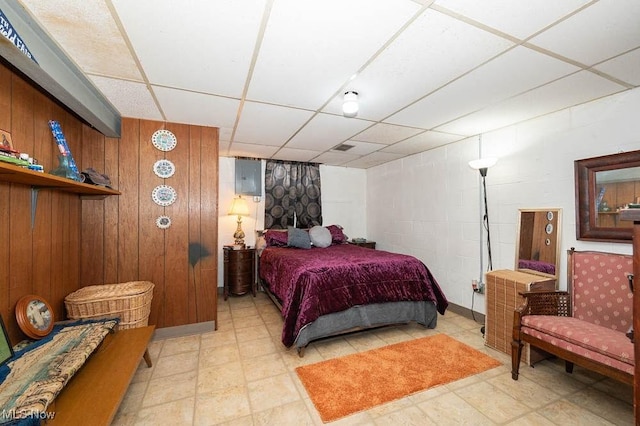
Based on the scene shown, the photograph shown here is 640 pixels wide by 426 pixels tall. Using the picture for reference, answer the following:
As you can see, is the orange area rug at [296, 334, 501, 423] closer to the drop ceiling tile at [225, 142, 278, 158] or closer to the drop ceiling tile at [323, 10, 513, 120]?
the drop ceiling tile at [323, 10, 513, 120]

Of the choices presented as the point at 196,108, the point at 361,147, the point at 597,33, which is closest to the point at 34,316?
the point at 196,108

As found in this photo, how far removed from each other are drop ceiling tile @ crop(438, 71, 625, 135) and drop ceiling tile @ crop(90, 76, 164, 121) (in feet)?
9.78


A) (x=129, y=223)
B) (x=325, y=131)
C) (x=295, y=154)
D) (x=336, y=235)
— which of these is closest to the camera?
(x=129, y=223)

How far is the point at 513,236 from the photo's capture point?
9.75ft

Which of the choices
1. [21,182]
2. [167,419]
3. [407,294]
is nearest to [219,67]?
[21,182]

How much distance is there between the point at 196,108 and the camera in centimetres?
253

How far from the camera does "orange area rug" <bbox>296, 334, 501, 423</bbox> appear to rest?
1901mm

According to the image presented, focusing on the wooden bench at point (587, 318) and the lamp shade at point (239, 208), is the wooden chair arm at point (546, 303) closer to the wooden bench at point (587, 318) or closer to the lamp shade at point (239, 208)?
the wooden bench at point (587, 318)

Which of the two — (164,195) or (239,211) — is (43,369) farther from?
(239,211)

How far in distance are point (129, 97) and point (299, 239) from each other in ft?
8.66

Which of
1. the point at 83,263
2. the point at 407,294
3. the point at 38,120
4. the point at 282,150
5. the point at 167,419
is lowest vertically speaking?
the point at 167,419

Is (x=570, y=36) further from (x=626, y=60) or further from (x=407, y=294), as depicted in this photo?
(x=407, y=294)

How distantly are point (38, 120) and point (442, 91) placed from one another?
3019 millimetres

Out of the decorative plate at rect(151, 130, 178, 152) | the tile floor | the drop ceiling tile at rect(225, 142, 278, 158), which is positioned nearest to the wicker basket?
the tile floor
